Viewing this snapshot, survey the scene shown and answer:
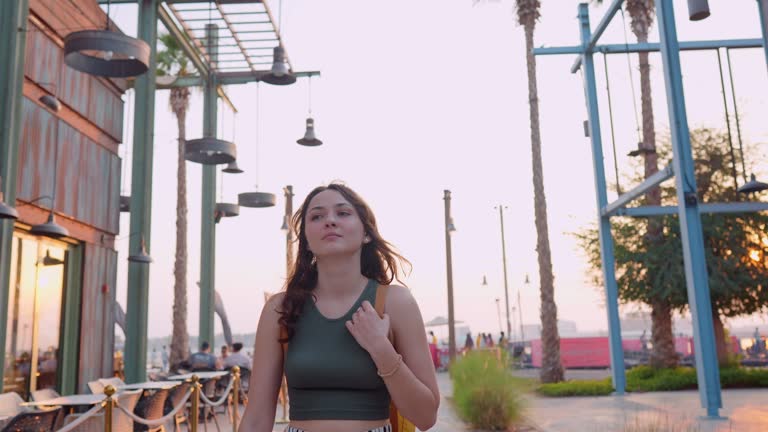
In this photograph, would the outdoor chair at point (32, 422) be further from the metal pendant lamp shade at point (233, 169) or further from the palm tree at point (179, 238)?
the palm tree at point (179, 238)

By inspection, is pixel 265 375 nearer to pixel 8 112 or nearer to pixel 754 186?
pixel 8 112

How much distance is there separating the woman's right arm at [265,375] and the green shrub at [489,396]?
26.5 ft

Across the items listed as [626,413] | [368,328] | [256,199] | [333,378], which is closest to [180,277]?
[256,199]

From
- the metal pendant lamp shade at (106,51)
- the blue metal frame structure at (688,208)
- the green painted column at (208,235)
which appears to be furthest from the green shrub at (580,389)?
the metal pendant lamp shade at (106,51)

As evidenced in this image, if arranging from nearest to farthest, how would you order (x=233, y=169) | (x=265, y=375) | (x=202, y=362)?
(x=265, y=375), (x=202, y=362), (x=233, y=169)

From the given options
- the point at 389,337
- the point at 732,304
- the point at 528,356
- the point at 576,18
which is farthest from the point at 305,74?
the point at 528,356

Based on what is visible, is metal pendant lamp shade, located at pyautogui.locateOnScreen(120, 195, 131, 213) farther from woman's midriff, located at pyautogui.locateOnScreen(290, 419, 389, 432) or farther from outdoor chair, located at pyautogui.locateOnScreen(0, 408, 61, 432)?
woman's midriff, located at pyautogui.locateOnScreen(290, 419, 389, 432)

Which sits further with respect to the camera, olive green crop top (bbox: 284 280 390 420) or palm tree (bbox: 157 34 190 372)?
palm tree (bbox: 157 34 190 372)

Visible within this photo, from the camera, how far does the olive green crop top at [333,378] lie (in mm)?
1812

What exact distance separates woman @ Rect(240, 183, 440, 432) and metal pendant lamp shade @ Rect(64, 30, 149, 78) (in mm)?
6261

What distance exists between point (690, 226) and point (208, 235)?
40.4 feet

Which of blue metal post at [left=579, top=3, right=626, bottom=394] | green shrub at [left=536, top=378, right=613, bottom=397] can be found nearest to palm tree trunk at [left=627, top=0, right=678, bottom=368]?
green shrub at [left=536, top=378, right=613, bottom=397]

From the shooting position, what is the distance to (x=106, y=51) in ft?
25.1

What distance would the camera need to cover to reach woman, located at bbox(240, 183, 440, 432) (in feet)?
5.83
